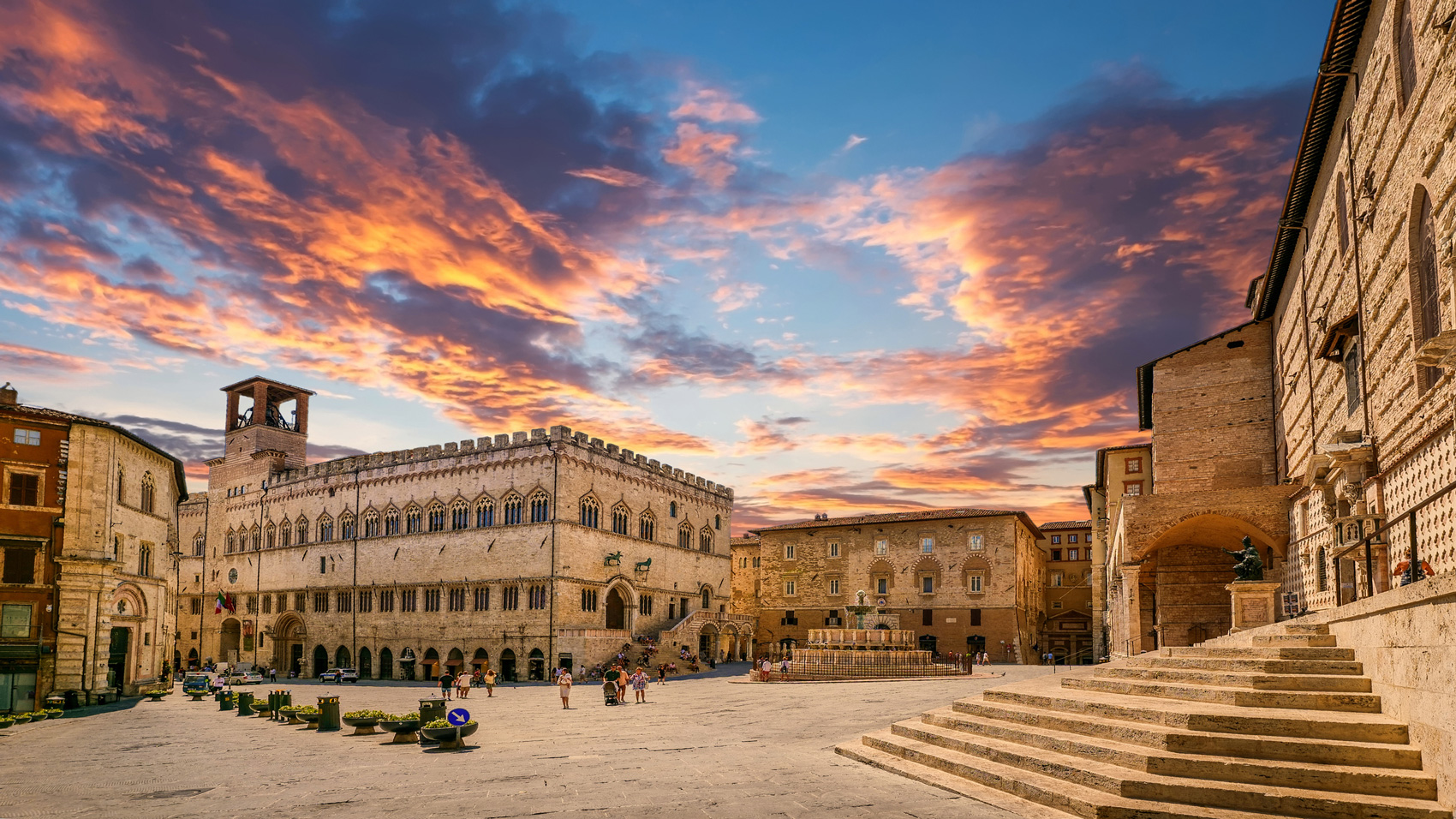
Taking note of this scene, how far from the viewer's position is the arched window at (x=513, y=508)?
163 feet

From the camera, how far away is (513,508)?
49969mm

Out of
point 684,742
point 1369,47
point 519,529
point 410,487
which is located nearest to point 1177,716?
point 684,742

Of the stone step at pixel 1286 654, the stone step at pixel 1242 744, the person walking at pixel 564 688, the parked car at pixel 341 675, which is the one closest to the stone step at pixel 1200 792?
the stone step at pixel 1242 744

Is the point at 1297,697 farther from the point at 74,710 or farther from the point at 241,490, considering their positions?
the point at 241,490

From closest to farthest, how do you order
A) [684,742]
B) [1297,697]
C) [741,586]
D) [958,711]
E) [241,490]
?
[1297,697]
[958,711]
[684,742]
[241,490]
[741,586]

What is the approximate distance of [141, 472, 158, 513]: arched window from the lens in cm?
3944

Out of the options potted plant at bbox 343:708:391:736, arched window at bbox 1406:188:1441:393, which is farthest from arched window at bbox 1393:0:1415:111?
potted plant at bbox 343:708:391:736

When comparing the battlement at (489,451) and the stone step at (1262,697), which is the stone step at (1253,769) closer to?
the stone step at (1262,697)

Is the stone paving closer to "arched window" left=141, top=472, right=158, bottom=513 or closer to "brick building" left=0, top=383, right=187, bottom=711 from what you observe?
"brick building" left=0, top=383, right=187, bottom=711

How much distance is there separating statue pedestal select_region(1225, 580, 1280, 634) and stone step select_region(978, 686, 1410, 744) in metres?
9.66

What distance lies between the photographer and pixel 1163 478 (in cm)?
3422

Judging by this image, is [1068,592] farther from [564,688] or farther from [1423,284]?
[1423,284]

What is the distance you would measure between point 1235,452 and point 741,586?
52.1 metres

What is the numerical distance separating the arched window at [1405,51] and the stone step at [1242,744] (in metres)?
10.9
